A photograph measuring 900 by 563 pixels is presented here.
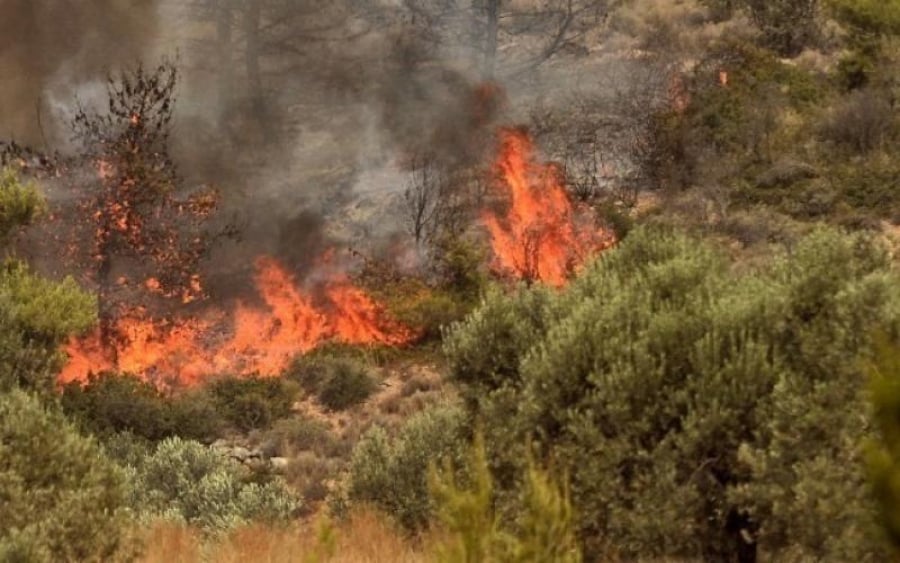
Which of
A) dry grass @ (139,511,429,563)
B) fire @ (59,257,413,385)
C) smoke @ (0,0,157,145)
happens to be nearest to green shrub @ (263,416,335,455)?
fire @ (59,257,413,385)

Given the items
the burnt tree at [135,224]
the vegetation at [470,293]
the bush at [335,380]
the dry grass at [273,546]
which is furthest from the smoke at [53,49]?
the dry grass at [273,546]

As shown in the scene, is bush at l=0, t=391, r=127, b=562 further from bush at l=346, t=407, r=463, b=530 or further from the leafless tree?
the leafless tree

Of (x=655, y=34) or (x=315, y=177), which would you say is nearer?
(x=315, y=177)

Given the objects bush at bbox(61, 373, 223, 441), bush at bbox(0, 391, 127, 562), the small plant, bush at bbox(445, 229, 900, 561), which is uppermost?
bush at bbox(445, 229, 900, 561)

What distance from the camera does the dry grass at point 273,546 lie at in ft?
26.7

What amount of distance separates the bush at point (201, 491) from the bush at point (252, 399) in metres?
3.64

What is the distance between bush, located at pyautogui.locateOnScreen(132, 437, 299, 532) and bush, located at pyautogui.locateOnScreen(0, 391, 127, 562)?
269 centimetres

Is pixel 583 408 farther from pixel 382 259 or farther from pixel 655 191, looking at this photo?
pixel 655 191

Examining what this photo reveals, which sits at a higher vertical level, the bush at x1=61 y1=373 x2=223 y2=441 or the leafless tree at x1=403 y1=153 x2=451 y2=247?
the leafless tree at x1=403 y1=153 x2=451 y2=247

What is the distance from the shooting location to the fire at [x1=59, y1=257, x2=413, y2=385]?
22828 mm

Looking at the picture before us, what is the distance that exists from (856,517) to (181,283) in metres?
20.5

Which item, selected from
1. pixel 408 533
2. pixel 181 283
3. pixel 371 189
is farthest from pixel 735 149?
pixel 408 533

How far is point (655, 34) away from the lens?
37.8m

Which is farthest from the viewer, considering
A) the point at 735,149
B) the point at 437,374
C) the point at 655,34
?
the point at 655,34
